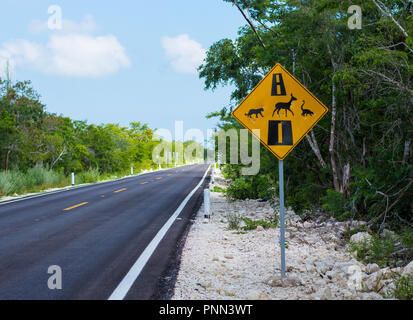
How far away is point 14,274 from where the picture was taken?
566 centimetres

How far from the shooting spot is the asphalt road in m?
5.08

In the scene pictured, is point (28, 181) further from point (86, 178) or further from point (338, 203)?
point (338, 203)

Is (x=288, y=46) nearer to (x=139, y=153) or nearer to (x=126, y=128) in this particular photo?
(x=139, y=153)

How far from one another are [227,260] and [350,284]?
2.21 m

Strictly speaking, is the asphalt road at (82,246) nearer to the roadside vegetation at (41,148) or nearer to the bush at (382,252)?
the bush at (382,252)

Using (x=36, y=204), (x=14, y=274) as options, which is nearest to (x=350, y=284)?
(x=14, y=274)

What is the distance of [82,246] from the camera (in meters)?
7.43

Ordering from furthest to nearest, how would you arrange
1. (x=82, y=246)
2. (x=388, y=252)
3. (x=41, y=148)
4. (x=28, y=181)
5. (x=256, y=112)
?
(x=41, y=148) → (x=28, y=181) → (x=82, y=246) → (x=388, y=252) → (x=256, y=112)

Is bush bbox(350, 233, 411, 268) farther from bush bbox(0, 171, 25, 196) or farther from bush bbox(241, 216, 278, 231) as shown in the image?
bush bbox(0, 171, 25, 196)

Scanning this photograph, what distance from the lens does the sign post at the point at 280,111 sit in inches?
210

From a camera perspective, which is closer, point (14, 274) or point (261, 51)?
point (14, 274)

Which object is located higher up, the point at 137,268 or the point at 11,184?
the point at 11,184
